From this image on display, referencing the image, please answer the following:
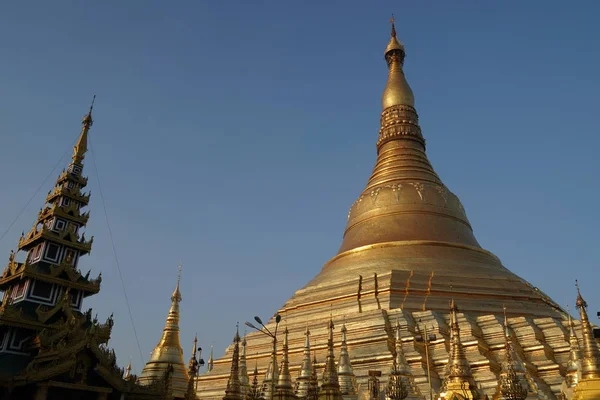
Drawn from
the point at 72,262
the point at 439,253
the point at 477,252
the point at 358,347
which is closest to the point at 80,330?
the point at 72,262

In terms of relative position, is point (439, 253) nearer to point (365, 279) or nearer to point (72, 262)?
point (365, 279)

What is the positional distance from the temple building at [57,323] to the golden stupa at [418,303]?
566cm

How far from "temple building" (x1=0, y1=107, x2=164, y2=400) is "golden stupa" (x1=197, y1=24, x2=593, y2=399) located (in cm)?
566

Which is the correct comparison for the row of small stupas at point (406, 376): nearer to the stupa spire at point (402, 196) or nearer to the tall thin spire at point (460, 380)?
the tall thin spire at point (460, 380)

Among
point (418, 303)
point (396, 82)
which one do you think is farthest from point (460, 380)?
point (396, 82)

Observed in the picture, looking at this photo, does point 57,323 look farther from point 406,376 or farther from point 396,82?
point 396,82

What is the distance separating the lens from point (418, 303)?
69.7ft

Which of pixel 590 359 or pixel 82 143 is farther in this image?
pixel 82 143

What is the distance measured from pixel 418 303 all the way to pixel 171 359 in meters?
12.5

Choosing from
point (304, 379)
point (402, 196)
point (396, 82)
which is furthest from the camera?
point (396, 82)

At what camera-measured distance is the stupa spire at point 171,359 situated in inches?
954

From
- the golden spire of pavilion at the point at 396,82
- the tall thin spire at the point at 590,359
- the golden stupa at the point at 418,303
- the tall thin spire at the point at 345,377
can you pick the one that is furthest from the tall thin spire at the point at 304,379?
the golden spire of pavilion at the point at 396,82

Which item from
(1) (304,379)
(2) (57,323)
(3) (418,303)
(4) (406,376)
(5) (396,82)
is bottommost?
(4) (406,376)

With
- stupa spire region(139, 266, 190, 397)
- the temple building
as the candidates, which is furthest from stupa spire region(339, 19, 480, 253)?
the temple building
